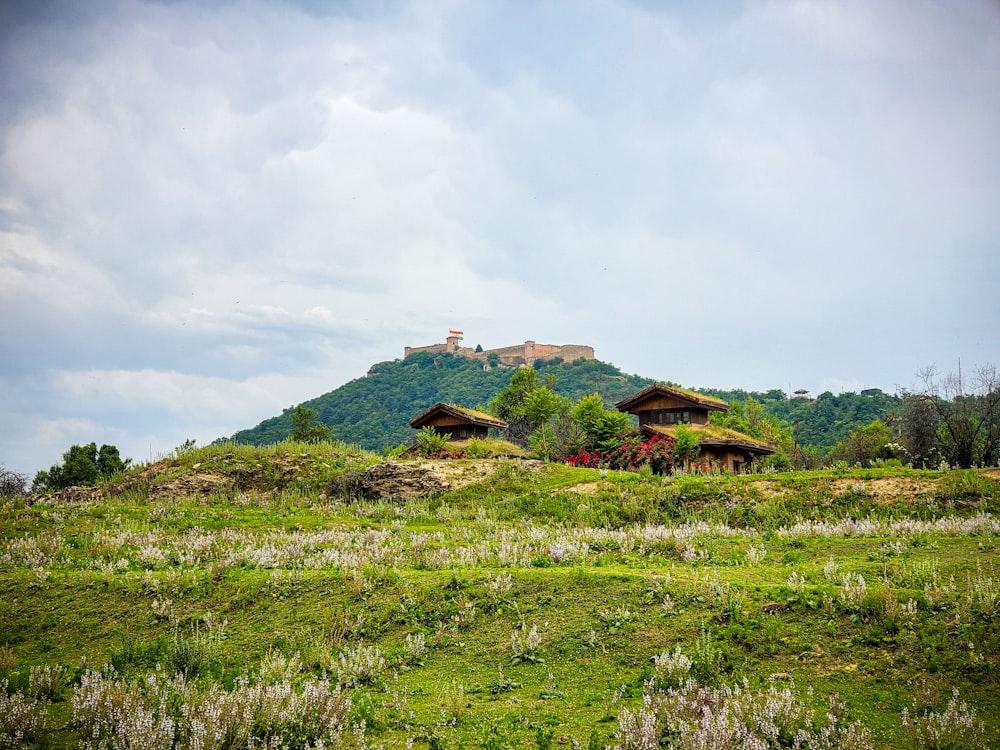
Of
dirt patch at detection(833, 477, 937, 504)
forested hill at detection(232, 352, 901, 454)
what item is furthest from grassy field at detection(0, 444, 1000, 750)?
forested hill at detection(232, 352, 901, 454)

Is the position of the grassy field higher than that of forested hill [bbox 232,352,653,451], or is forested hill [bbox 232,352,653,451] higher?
forested hill [bbox 232,352,653,451]

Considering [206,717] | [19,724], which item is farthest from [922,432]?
[19,724]

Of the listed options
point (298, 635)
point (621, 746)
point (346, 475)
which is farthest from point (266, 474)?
point (621, 746)

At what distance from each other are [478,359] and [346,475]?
125310 millimetres

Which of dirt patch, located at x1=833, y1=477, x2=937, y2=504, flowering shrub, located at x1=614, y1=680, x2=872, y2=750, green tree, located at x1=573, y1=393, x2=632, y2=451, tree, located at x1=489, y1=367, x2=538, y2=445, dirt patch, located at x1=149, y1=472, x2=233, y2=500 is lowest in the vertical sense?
flowering shrub, located at x1=614, y1=680, x2=872, y2=750

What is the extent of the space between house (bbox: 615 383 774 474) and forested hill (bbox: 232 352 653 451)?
190 feet

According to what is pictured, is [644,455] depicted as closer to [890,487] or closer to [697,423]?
[697,423]

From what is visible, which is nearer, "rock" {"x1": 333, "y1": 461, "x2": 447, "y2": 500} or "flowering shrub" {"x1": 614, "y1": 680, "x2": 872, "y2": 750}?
"flowering shrub" {"x1": 614, "y1": 680, "x2": 872, "y2": 750}

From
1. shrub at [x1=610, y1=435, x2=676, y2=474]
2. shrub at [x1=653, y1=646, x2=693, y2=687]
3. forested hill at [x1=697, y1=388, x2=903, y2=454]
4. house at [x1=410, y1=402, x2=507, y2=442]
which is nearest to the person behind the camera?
shrub at [x1=653, y1=646, x2=693, y2=687]

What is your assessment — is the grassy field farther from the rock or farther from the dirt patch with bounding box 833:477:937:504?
the rock

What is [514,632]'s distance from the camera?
905cm

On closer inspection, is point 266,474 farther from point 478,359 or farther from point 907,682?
point 478,359

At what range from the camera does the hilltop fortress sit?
14762cm

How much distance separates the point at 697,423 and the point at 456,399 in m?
83.4
